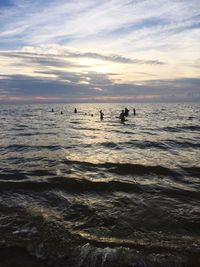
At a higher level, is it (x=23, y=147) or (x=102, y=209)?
(x=102, y=209)

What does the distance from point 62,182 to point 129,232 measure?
5.68 m

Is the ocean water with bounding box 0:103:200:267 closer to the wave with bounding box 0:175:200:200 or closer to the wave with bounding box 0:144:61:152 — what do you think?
the wave with bounding box 0:175:200:200

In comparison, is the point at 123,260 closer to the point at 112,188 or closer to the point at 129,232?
the point at 129,232

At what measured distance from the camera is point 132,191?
12.2 meters

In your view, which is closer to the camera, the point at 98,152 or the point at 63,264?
the point at 63,264

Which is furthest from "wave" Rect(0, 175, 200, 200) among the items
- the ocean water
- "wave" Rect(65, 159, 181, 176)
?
"wave" Rect(65, 159, 181, 176)

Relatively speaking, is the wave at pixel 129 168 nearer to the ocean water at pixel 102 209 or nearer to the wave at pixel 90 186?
the ocean water at pixel 102 209

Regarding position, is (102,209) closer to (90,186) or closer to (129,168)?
(90,186)

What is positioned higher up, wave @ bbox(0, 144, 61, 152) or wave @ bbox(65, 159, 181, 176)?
wave @ bbox(65, 159, 181, 176)

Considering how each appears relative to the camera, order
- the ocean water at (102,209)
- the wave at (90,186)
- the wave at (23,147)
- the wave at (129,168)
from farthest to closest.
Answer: the wave at (23,147)
the wave at (129,168)
the wave at (90,186)
the ocean water at (102,209)

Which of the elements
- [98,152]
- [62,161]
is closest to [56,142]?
[98,152]

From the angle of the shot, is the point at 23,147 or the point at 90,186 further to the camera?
the point at 23,147

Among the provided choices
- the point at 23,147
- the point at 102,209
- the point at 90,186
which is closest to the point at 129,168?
the point at 90,186

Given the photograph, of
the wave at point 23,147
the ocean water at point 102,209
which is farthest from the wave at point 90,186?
the wave at point 23,147
